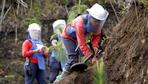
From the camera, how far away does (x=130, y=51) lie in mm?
5098

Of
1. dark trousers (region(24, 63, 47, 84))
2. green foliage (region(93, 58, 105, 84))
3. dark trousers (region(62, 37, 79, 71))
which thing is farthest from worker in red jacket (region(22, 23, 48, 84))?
green foliage (region(93, 58, 105, 84))

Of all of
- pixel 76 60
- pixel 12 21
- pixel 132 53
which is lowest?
pixel 12 21

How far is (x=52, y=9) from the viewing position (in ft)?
44.8

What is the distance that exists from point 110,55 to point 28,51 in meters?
3.13

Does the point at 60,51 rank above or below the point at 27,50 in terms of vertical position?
above

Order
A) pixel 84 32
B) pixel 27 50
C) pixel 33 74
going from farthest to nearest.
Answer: pixel 33 74
pixel 27 50
pixel 84 32

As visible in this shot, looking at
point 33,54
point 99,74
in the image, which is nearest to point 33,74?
point 33,54

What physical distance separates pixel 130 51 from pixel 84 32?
1.32 m

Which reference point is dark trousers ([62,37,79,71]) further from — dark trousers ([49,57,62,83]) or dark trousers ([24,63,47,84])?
dark trousers ([49,57,62,83])

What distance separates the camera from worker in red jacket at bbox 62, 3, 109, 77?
20.2 feet

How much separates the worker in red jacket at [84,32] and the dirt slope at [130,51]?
417mm

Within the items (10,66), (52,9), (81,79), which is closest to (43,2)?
(52,9)

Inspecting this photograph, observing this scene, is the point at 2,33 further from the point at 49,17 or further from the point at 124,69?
the point at 124,69

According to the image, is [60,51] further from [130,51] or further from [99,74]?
[99,74]
